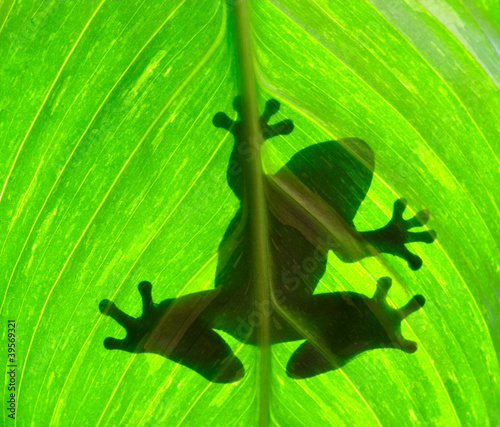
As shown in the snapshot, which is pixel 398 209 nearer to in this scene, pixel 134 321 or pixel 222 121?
pixel 222 121

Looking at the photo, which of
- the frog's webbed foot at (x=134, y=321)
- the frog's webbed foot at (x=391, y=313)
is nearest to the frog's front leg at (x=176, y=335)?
the frog's webbed foot at (x=134, y=321)

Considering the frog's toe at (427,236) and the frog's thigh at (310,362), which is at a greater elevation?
the frog's toe at (427,236)

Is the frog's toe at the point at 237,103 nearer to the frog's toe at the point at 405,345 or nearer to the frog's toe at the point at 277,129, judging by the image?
the frog's toe at the point at 277,129

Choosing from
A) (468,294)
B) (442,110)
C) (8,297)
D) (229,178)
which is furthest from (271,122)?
(8,297)

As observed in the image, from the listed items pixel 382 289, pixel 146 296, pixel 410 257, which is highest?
pixel 410 257

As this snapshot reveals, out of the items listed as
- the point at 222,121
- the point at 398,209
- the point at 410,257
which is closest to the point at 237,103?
the point at 222,121

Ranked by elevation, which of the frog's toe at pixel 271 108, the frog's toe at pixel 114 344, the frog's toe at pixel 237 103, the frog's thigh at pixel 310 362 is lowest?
the frog's toe at pixel 114 344
